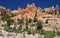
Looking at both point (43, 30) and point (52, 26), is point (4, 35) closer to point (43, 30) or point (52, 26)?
point (43, 30)

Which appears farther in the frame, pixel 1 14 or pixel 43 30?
pixel 1 14

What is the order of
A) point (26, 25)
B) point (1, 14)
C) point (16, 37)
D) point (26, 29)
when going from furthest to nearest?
point (1, 14)
point (26, 25)
point (26, 29)
point (16, 37)

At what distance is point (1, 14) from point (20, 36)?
10.5 meters

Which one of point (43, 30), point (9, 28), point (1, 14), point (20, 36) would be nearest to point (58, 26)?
point (43, 30)

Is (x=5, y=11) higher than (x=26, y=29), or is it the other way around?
(x=5, y=11)

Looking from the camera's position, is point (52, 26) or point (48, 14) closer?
point (52, 26)

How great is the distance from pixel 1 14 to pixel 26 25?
21.4 feet

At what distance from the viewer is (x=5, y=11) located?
96.0ft

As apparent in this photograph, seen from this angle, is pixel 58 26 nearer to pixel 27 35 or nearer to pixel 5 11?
pixel 27 35

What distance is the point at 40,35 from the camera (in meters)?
18.5

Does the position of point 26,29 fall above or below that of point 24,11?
below

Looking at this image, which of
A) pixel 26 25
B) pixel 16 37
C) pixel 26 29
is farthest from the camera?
pixel 26 25

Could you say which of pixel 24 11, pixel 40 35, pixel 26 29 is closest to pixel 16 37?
pixel 40 35

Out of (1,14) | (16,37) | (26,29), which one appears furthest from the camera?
(1,14)
